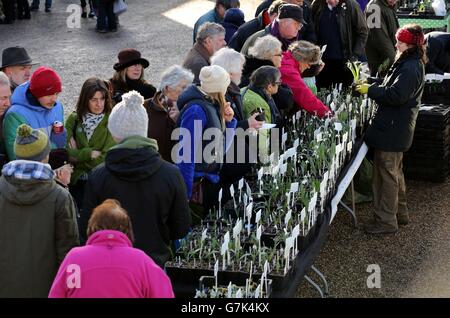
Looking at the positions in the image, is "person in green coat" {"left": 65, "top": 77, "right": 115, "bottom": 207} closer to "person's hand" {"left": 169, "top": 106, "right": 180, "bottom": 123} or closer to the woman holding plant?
"person's hand" {"left": 169, "top": 106, "right": 180, "bottom": 123}

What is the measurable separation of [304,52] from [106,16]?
831cm

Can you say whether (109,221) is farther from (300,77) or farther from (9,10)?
(9,10)

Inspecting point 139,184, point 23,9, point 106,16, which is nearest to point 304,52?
point 139,184

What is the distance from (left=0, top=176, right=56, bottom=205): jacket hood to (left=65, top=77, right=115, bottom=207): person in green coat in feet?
A: 5.01

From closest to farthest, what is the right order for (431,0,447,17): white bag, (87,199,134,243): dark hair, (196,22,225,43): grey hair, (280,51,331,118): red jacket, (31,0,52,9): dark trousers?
1. (87,199,134,243): dark hair
2. (280,51,331,118): red jacket
3. (196,22,225,43): grey hair
4. (431,0,447,17): white bag
5. (31,0,52,9): dark trousers

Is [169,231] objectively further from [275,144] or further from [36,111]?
[275,144]

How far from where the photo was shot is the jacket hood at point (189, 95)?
208 inches

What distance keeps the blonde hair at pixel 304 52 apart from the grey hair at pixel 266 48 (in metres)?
0.28

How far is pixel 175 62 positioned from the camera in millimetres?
12477

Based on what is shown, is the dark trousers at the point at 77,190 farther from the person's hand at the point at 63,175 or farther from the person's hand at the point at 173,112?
the person's hand at the point at 173,112

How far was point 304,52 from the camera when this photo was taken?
6.76 metres

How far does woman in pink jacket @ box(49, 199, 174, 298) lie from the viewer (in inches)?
136

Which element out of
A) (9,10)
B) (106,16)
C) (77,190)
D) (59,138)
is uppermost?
(59,138)

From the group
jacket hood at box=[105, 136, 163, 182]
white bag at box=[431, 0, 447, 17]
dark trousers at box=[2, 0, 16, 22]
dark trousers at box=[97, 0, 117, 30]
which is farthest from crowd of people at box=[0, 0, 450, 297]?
dark trousers at box=[2, 0, 16, 22]
